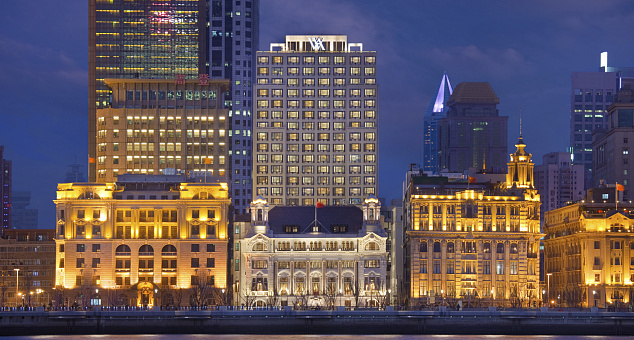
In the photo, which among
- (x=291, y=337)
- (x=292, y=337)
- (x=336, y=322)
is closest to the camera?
(x=292, y=337)

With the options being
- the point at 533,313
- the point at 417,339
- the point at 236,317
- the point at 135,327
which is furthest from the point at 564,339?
the point at 135,327

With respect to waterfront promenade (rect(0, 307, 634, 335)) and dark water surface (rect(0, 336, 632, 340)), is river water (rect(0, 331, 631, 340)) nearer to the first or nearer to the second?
dark water surface (rect(0, 336, 632, 340))

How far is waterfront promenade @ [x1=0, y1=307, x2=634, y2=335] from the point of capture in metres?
185

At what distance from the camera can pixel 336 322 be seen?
18688 cm

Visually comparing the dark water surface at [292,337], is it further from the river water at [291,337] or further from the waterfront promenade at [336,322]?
the waterfront promenade at [336,322]

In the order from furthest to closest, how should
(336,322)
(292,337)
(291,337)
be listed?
(336,322) < (291,337) < (292,337)

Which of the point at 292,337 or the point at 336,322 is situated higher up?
the point at 336,322

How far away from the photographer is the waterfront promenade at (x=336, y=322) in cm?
18538

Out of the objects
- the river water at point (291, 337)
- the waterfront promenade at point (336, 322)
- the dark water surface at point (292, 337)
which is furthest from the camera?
the waterfront promenade at point (336, 322)

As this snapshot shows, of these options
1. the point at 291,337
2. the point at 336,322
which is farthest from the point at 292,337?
the point at 336,322

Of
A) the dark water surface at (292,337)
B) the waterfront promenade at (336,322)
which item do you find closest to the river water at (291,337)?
the dark water surface at (292,337)

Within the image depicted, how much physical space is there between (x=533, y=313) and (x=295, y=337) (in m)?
38.9

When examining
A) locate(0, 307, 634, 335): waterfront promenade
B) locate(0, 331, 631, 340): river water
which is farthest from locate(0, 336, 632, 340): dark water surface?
locate(0, 307, 634, 335): waterfront promenade

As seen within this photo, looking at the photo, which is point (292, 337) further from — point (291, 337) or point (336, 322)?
point (336, 322)
